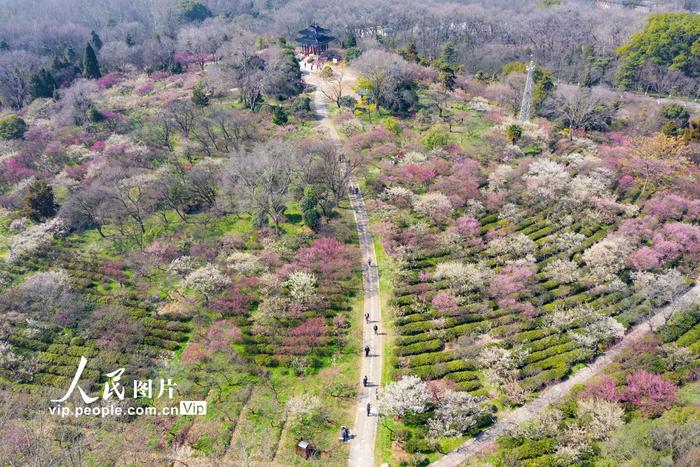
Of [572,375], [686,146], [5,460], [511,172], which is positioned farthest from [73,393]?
[686,146]

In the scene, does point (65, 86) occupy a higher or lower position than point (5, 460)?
higher

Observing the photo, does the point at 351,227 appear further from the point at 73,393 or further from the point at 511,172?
the point at 73,393

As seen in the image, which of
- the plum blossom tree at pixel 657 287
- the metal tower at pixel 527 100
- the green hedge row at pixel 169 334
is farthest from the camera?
the metal tower at pixel 527 100

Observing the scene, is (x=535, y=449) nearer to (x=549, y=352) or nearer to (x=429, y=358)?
(x=549, y=352)

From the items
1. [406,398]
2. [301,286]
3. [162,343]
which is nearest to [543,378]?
[406,398]

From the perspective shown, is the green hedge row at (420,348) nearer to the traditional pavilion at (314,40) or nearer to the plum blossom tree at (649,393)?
the plum blossom tree at (649,393)

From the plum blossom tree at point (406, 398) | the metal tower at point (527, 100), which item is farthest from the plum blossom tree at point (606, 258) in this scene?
the metal tower at point (527, 100)
